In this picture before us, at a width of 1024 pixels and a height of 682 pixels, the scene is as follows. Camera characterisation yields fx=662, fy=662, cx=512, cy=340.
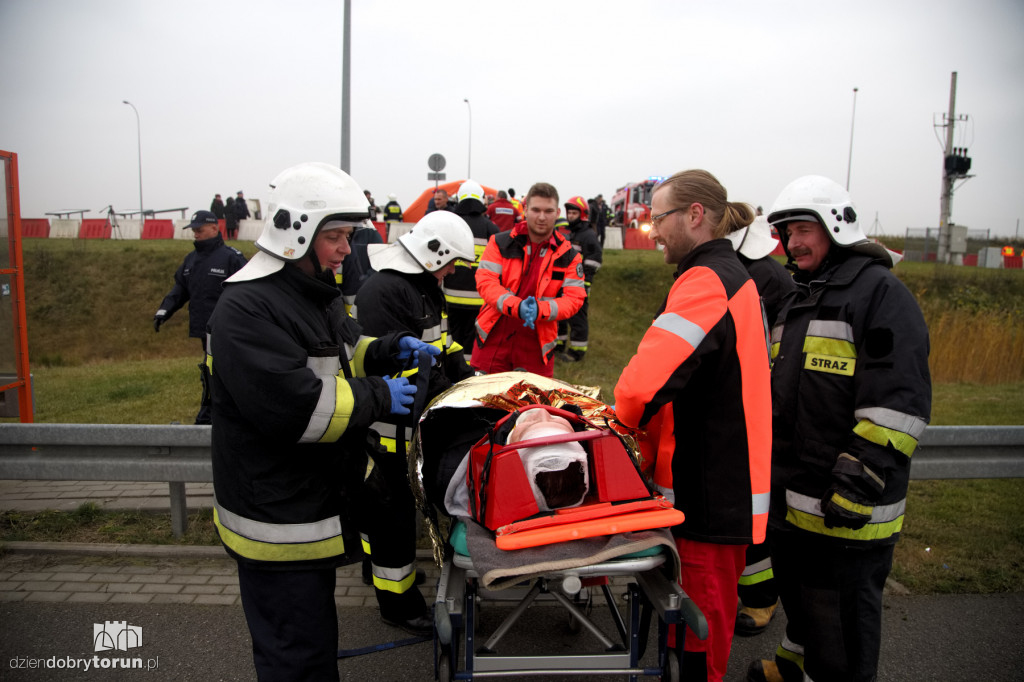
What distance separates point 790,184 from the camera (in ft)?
9.83

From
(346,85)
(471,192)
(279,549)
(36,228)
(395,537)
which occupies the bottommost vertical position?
(395,537)

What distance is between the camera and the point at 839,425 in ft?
8.96

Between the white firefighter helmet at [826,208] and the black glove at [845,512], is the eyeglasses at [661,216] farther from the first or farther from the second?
the black glove at [845,512]

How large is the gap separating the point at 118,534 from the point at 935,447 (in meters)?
5.43

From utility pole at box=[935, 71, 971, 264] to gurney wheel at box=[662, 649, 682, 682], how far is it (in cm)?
3105

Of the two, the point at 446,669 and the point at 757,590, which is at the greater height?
the point at 446,669

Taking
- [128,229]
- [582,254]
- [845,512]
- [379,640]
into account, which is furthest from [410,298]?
[128,229]

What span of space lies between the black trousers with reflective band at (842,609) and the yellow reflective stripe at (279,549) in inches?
76.3

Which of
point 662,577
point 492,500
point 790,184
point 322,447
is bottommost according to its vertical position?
point 662,577

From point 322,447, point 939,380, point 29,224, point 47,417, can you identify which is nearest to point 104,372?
point 47,417

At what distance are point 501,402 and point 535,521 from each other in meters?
0.70

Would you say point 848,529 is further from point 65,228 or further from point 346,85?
point 65,228

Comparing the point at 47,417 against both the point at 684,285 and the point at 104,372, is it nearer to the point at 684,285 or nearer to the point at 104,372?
the point at 104,372

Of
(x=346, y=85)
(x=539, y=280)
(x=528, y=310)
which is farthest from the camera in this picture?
(x=346, y=85)
